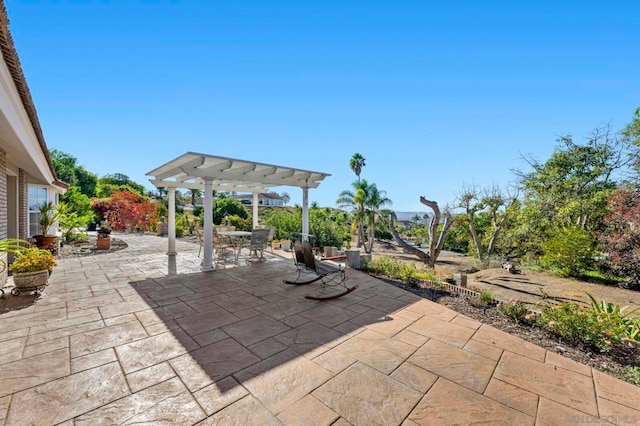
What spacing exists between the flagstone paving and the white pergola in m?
2.90

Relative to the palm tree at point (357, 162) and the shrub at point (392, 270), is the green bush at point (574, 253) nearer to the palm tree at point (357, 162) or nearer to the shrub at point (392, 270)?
the shrub at point (392, 270)

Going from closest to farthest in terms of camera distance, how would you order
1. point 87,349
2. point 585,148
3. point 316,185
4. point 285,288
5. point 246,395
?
point 246,395 < point 87,349 < point 285,288 < point 316,185 < point 585,148

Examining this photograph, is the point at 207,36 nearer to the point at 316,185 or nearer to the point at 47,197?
the point at 316,185

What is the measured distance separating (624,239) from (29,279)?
46.1 ft

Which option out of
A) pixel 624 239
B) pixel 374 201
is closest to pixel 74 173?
pixel 374 201

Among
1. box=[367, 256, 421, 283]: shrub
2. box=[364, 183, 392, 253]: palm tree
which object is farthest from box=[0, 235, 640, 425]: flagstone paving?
box=[364, 183, 392, 253]: palm tree

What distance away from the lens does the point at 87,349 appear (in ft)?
9.21

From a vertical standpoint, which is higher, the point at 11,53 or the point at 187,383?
the point at 11,53

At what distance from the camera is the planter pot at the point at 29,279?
4297 millimetres

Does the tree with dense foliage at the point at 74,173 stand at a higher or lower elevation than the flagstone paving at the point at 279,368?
higher

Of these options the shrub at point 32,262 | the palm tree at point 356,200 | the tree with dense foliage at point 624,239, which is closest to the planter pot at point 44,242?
the shrub at point 32,262

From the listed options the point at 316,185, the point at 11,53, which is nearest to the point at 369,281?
the point at 316,185

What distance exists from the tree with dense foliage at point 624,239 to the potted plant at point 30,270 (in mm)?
13643

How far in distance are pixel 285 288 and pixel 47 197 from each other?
11.5 metres
